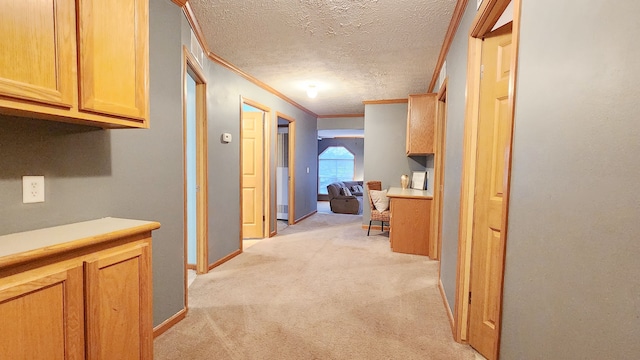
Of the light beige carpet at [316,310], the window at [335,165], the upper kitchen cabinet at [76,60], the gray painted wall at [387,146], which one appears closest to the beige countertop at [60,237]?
the upper kitchen cabinet at [76,60]

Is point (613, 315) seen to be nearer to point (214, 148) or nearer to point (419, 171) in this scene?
point (214, 148)

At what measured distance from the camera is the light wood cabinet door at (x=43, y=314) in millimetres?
940

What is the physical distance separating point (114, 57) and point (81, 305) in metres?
1.05

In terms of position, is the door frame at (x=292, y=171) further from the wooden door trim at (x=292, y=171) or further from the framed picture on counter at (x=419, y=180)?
the framed picture on counter at (x=419, y=180)

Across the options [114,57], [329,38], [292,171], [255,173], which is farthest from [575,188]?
[292,171]

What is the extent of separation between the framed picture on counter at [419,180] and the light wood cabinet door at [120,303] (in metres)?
4.29

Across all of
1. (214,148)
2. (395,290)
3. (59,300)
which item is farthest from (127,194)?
(395,290)

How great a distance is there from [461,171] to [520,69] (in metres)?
1.05

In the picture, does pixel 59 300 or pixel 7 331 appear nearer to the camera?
pixel 7 331

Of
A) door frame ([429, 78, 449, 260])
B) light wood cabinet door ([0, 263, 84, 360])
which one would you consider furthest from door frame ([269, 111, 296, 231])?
light wood cabinet door ([0, 263, 84, 360])

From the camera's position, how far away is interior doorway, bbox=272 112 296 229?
18.8 ft

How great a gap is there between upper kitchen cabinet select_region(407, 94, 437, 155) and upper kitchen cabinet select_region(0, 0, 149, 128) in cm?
340

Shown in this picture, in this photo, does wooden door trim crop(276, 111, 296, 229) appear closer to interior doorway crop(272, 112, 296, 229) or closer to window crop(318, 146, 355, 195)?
interior doorway crop(272, 112, 296, 229)

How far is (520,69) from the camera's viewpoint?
1.10 metres
